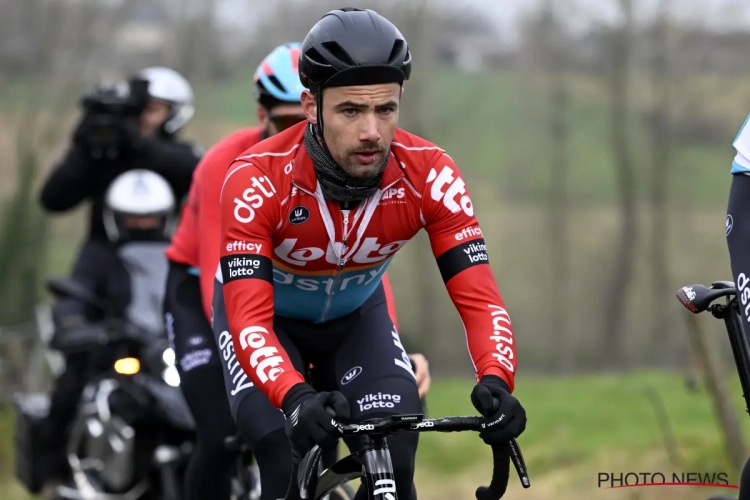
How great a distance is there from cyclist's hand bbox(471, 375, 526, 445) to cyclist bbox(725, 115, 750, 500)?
3.27 feet

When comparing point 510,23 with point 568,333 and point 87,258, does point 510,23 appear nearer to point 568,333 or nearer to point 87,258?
point 568,333

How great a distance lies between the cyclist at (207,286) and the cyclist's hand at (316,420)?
1.63 m

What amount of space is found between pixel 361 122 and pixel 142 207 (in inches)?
181

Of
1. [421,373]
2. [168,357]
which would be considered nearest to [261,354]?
[421,373]

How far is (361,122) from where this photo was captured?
167 inches

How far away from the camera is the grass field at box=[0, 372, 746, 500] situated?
852cm

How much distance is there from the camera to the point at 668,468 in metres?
8.34

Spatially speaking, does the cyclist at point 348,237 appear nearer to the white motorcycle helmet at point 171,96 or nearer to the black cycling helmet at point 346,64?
the black cycling helmet at point 346,64

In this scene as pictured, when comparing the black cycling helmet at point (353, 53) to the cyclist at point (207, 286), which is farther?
the cyclist at point (207, 286)

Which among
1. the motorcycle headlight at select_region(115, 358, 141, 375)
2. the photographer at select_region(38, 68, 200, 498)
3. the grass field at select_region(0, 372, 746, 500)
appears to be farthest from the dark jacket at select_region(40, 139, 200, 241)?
the grass field at select_region(0, 372, 746, 500)

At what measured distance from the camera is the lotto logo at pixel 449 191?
4543 millimetres

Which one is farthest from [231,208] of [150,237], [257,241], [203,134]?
[203,134]

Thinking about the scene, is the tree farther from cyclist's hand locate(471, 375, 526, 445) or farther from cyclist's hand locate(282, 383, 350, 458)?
cyclist's hand locate(282, 383, 350, 458)

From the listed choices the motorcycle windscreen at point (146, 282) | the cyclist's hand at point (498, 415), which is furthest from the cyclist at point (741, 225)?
the motorcycle windscreen at point (146, 282)
